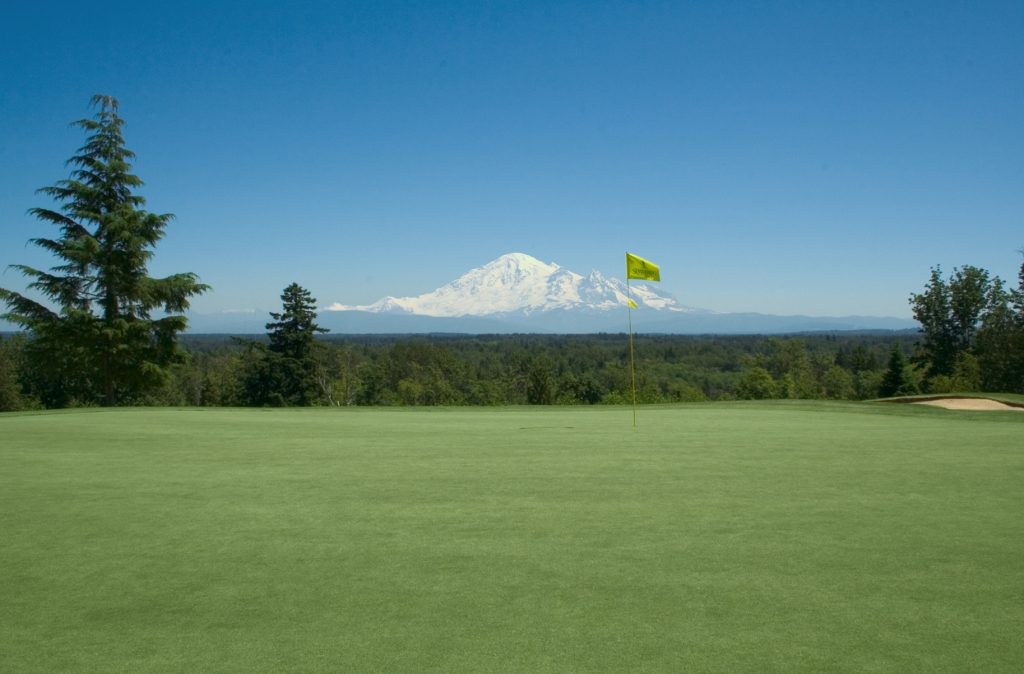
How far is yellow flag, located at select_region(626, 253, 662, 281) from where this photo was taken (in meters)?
14.2

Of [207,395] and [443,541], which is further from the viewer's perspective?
[207,395]

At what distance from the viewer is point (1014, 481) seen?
288 inches

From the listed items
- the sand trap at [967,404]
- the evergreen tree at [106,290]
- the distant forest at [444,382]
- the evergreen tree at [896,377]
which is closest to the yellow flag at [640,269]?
the sand trap at [967,404]

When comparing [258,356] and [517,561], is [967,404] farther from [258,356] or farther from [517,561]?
[258,356]

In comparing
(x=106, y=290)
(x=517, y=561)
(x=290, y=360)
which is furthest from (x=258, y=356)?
(x=517, y=561)

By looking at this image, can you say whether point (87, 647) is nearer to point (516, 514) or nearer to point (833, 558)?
point (516, 514)

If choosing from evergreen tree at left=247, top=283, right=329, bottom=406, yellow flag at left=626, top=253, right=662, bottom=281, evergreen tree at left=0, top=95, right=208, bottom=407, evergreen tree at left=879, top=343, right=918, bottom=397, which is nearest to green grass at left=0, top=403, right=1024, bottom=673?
yellow flag at left=626, top=253, right=662, bottom=281

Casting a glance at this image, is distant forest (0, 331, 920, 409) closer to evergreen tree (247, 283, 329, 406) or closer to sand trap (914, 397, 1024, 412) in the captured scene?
evergreen tree (247, 283, 329, 406)

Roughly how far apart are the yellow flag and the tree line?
23652 mm

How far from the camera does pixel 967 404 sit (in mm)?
17250

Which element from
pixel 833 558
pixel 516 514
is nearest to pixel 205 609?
pixel 516 514

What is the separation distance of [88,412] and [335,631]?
1686cm

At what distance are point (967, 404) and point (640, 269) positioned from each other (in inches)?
375

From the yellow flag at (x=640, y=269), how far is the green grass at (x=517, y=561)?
17.2 ft
